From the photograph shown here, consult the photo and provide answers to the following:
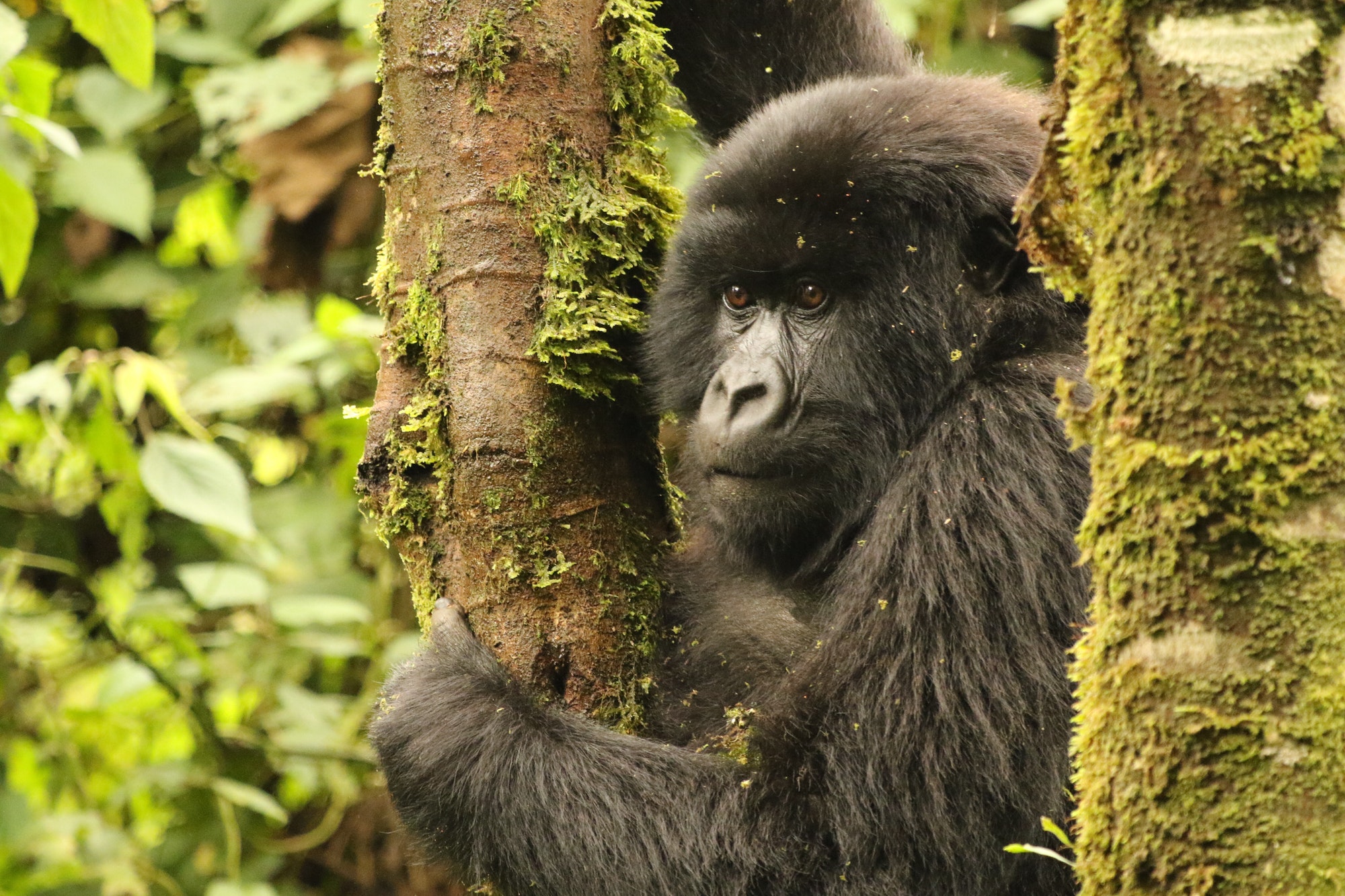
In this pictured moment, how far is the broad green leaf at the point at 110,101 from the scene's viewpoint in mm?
4707

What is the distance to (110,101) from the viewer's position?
4.76 meters

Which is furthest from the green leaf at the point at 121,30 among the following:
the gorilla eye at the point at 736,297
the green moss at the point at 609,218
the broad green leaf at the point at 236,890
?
the broad green leaf at the point at 236,890

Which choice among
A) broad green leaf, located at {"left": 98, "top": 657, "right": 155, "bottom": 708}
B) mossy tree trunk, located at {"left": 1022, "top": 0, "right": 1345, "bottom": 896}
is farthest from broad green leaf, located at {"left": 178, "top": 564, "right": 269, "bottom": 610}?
A: mossy tree trunk, located at {"left": 1022, "top": 0, "right": 1345, "bottom": 896}

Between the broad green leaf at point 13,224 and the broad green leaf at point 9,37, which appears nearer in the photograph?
the broad green leaf at point 9,37

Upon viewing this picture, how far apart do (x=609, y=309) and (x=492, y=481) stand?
19.6 inches

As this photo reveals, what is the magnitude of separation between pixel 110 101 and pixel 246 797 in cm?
263

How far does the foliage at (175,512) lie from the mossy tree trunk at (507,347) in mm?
1646

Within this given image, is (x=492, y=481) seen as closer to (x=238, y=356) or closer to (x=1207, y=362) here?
(x=1207, y=362)

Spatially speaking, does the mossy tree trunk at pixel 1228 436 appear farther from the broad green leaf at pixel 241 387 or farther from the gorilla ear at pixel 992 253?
the broad green leaf at pixel 241 387

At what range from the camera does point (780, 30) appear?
13.1 feet

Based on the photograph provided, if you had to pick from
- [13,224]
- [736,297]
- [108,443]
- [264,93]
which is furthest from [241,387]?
[736,297]

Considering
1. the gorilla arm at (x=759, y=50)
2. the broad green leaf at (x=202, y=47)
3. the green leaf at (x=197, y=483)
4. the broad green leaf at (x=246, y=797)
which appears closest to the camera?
the green leaf at (x=197, y=483)

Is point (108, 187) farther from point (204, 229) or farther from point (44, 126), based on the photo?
point (44, 126)

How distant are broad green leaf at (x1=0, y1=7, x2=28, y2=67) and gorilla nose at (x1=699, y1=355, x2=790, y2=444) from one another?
1.72 m
